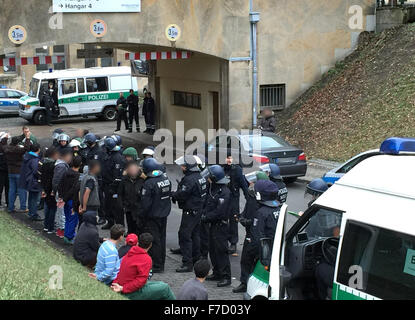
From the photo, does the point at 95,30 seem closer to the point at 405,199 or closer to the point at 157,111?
the point at 157,111

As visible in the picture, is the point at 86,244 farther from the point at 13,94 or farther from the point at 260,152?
the point at 13,94

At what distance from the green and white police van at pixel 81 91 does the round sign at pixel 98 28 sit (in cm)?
1090

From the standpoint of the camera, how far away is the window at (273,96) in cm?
2434

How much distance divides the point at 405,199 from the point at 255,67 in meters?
18.5

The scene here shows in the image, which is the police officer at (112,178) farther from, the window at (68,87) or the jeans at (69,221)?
the window at (68,87)

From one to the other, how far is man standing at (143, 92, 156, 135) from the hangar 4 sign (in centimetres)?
700

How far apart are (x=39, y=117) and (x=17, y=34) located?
1216cm

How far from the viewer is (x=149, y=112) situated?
27719 mm

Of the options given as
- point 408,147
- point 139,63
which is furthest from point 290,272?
point 139,63

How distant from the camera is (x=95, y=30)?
20359 millimetres

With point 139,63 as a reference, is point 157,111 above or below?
below

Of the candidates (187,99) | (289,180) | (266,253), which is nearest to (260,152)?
(289,180)

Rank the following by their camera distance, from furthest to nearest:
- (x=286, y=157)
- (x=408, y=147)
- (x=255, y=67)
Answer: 1. (x=255, y=67)
2. (x=286, y=157)
3. (x=408, y=147)

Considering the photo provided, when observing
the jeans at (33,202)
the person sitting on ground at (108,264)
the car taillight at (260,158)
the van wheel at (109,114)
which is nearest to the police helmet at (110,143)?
the jeans at (33,202)
